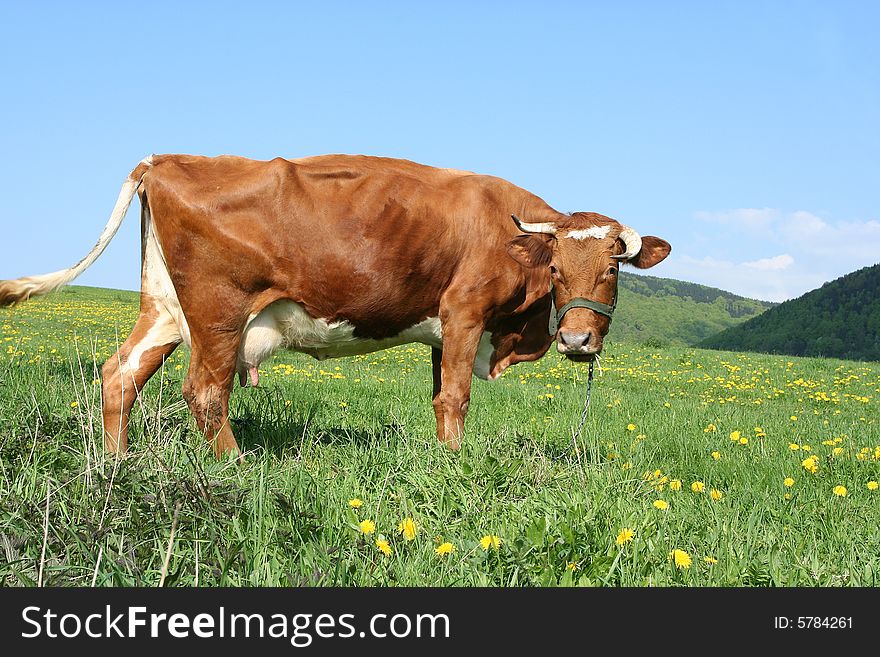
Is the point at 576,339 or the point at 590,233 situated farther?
the point at 590,233

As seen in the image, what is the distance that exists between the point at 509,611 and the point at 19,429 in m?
→ 4.02

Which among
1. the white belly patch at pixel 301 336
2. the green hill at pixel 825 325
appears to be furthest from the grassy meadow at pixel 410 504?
the green hill at pixel 825 325

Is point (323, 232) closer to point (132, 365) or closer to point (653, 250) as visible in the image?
point (132, 365)

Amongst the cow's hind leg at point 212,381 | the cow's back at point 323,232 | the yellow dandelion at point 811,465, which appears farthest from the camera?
the yellow dandelion at point 811,465

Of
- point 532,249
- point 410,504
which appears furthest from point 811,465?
point 410,504

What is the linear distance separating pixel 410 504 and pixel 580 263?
2474 mm

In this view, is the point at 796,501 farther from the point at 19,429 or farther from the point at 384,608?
the point at 19,429

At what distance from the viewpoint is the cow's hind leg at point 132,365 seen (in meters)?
5.93

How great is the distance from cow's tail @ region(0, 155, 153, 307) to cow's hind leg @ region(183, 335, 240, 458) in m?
1.30

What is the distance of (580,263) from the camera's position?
5.98m

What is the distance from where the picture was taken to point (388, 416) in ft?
26.9

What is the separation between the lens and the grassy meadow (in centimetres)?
350

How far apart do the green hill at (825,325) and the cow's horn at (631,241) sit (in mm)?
82289

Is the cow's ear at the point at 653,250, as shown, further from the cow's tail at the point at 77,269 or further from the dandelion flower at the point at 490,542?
the cow's tail at the point at 77,269
